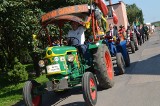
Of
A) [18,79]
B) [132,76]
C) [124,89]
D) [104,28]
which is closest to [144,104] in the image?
[124,89]

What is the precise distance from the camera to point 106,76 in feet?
32.4

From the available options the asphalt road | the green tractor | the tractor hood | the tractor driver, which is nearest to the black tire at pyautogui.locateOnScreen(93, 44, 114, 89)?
the green tractor

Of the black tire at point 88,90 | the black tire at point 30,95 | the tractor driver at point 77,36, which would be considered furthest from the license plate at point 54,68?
the tractor driver at point 77,36

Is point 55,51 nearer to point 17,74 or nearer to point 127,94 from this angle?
point 127,94

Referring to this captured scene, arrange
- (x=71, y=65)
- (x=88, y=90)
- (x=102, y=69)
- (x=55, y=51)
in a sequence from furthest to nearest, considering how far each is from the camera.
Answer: (x=102, y=69), (x=71, y=65), (x=55, y=51), (x=88, y=90)

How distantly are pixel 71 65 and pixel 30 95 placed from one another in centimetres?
129

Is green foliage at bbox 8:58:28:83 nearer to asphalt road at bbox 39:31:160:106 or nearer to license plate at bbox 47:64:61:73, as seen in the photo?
asphalt road at bbox 39:31:160:106

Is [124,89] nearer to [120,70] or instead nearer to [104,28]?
[120,70]

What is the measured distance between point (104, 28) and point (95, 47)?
3.43 meters

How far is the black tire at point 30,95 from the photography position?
8.60 meters

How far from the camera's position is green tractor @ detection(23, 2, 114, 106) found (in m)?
8.55

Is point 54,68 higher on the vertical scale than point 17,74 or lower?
higher

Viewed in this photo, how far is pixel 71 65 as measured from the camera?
9.10 m

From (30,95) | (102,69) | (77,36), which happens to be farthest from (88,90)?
(77,36)
